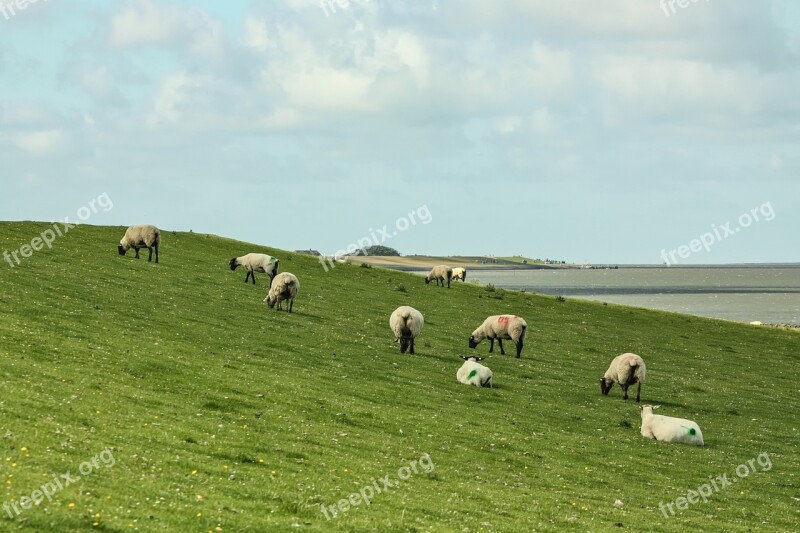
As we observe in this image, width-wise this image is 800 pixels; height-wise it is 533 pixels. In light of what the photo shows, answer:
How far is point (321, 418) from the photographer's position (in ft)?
83.6

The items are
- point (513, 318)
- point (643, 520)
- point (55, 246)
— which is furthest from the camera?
point (55, 246)

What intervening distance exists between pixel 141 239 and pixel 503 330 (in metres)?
26.4

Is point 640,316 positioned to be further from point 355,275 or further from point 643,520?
point 643,520

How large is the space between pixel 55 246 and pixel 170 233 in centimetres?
1666

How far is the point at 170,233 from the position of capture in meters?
73.4

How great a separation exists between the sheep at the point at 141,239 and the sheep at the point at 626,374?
32.5 metres

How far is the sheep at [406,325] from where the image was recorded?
39688 mm

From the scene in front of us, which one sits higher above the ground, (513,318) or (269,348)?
(513,318)

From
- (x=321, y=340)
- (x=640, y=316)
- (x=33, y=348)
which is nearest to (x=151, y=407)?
(x=33, y=348)

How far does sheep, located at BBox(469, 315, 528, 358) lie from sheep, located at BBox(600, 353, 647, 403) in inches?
286

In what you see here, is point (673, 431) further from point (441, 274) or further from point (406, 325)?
point (441, 274)

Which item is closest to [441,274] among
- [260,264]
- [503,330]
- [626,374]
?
[260,264]

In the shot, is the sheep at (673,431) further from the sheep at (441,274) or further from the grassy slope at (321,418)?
the sheep at (441,274)

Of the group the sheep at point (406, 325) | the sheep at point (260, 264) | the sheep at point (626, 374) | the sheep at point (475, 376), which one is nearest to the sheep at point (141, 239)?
the sheep at point (260, 264)
